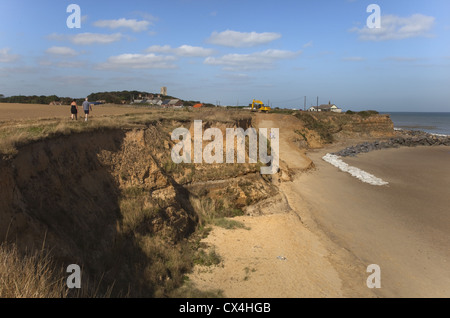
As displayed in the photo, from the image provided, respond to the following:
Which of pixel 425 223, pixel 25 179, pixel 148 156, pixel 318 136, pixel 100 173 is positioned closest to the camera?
pixel 25 179

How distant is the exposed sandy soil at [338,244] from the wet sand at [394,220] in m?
0.04

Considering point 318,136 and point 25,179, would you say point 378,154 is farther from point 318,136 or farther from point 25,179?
point 25,179

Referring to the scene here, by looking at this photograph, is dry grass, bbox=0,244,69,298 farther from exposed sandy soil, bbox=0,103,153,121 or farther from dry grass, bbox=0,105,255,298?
exposed sandy soil, bbox=0,103,153,121

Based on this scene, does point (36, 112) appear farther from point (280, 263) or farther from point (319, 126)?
point (319, 126)

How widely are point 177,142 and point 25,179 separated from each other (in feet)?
31.4

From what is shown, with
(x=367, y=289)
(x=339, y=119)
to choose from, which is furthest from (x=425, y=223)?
(x=339, y=119)

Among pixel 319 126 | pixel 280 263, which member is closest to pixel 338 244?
pixel 280 263

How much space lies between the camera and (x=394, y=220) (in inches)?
598

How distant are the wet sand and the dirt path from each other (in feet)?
2.78

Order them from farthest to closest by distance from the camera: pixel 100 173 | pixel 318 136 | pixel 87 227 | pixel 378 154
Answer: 1. pixel 318 136
2. pixel 378 154
3. pixel 100 173
4. pixel 87 227

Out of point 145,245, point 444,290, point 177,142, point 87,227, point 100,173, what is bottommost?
point 444,290

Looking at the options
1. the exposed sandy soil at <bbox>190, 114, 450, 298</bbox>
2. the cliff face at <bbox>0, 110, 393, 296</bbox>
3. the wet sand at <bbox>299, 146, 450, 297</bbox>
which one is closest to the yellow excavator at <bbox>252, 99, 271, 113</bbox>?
the wet sand at <bbox>299, 146, 450, 297</bbox>

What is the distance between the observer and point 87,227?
30.0ft

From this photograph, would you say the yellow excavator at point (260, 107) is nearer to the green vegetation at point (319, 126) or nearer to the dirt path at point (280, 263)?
the green vegetation at point (319, 126)
